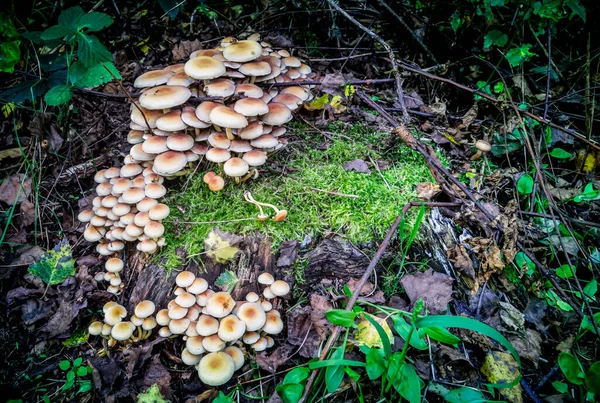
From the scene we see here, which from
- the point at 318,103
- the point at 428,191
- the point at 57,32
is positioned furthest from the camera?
the point at 318,103

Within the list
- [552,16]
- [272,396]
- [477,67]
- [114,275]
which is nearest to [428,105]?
[477,67]

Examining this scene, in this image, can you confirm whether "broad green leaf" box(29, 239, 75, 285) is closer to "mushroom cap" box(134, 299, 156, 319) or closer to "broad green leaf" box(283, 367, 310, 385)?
"mushroom cap" box(134, 299, 156, 319)

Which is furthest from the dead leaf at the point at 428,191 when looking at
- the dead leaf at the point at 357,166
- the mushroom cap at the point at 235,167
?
the mushroom cap at the point at 235,167

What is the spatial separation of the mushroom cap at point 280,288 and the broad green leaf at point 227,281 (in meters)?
0.37

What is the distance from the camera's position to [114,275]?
3.09 m

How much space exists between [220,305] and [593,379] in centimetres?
241

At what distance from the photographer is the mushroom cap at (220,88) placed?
2.98m

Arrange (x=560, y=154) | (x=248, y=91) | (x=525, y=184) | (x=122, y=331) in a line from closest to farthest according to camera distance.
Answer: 1. (x=122, y=331)
2. (x=248, y=91)
3. (x=525, y=184)
4. (x=560, y=154)

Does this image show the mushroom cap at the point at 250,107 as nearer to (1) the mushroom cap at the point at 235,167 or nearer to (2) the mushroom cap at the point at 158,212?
(1) the mushroom cap at the point at 235,167

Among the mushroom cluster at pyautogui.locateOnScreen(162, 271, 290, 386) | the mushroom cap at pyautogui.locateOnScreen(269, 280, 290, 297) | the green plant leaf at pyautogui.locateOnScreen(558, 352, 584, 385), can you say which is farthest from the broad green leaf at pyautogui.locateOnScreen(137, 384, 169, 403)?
the green plant leaf at pyautogui.locateOnScreen(558, 352, 584, 385)

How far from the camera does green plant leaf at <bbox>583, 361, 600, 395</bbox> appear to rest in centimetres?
193

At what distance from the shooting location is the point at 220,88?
2990mm

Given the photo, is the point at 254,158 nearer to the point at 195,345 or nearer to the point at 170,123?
the point at 170,123

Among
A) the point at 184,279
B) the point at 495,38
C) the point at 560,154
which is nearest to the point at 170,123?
the point at 184,279
